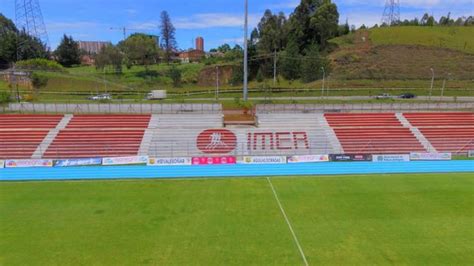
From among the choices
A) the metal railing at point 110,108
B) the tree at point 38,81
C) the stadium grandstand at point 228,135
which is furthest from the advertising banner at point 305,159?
the tree at point 38,81

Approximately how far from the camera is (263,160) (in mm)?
25438

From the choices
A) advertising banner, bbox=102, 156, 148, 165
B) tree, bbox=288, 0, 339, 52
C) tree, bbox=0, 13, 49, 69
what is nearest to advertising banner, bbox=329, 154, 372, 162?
advertising banner, bbox=102, 156, 148, 165

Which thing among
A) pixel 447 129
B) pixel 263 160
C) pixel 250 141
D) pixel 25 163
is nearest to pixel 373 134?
pixel 447 129

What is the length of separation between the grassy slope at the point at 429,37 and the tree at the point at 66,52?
222 ft

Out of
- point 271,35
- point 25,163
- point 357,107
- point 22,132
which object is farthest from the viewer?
point 271,35

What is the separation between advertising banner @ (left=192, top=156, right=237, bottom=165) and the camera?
990 inches

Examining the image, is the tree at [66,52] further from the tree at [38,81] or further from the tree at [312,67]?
the tree at [312,67]

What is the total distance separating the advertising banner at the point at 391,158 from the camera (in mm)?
25953

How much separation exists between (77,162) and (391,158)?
882 inches

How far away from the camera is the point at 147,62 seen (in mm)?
78062

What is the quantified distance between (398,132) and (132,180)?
23351 mm

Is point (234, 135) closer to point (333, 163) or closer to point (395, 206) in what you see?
point (333, 163)

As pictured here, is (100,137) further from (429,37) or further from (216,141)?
(429,37)

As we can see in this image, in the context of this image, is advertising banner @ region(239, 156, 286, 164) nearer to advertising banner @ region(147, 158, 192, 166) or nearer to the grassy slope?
advertising banner @ region(147, 158, 192, 166)
